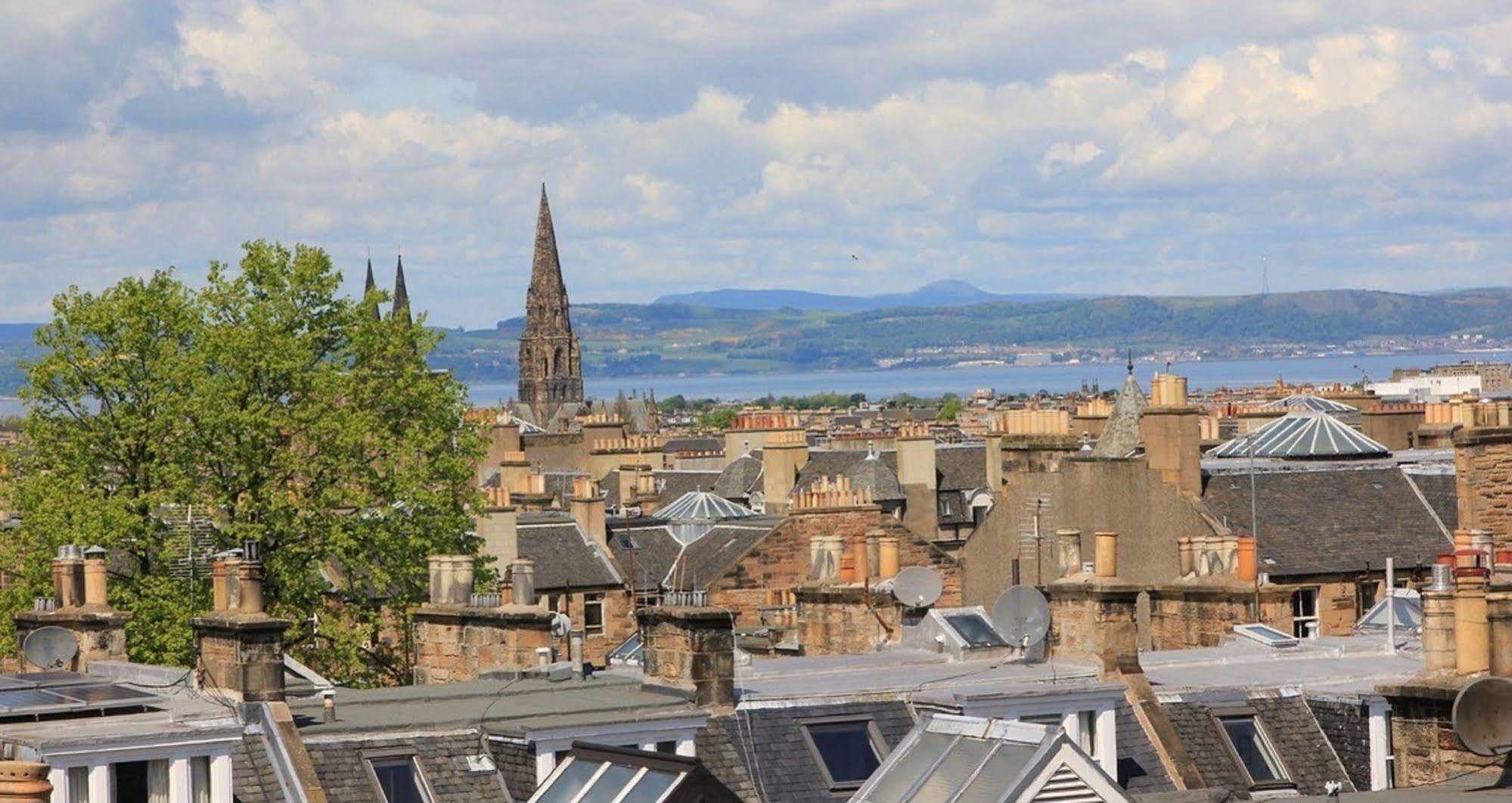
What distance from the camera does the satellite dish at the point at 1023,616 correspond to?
27.0m

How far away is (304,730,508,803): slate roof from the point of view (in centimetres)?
2281

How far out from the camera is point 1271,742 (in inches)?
1035

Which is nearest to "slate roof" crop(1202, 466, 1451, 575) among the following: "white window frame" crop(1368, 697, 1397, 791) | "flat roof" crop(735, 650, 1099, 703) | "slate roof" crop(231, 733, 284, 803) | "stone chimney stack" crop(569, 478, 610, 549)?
"stone chimney stack" crop(569, 478, 610, 549)

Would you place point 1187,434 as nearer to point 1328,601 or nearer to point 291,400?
point 1328,601

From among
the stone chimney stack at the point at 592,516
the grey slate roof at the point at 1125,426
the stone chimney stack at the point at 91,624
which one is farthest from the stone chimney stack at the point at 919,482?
the stone chimney stack at the point at 91,624

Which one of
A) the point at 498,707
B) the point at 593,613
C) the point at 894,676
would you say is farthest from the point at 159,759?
the point at 593,613

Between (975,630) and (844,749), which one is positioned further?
(975,630)

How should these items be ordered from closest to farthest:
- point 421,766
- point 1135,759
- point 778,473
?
point 421,766, point 1135,759, point 778,473

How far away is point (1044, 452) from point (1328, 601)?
43.4 ft

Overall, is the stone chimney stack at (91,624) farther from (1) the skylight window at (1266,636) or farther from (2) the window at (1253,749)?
(1) the skylight window at (1266,636)

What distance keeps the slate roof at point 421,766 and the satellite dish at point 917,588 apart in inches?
394

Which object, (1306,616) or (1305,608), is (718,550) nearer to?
(1305,608)

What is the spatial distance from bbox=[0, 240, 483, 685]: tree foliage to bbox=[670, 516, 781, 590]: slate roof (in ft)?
31.8

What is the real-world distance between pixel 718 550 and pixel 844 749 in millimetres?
39431
